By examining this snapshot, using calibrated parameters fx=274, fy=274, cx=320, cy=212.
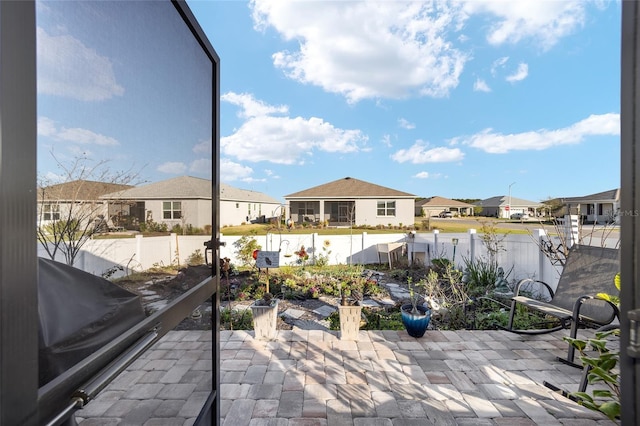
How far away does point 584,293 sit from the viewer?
3.11 metres

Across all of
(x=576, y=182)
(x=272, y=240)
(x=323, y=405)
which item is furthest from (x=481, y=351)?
(x=576, y=182)

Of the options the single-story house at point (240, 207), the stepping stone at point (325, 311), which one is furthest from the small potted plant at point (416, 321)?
the single-story house at point (240, 207)

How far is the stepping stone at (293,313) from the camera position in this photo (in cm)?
439

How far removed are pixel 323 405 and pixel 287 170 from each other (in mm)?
13215

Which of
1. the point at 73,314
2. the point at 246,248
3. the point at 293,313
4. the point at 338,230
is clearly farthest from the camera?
the point at 338,230

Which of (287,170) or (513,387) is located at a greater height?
(287,170)

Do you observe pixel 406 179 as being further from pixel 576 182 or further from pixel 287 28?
pixel 287 28

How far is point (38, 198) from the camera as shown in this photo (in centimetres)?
61

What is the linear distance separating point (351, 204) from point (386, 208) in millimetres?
2293

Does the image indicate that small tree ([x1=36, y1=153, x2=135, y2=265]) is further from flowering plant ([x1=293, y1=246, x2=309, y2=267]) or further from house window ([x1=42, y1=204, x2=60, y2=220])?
flowering plant ([x1=293, y1=246, x2=309, y2=267])

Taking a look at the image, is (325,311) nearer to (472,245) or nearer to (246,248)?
(246,248)

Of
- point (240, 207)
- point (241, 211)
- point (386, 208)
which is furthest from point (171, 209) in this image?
point (241, 211)

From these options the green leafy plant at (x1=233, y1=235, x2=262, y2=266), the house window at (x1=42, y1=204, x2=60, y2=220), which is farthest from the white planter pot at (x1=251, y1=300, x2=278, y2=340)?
the green leafy plant at (x1=233, y1=235, x2=262, y2=266)

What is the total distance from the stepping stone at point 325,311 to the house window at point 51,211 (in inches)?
163
